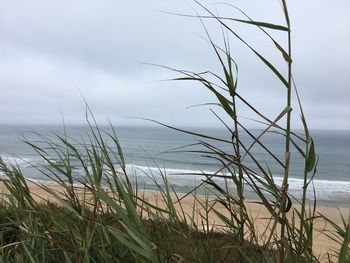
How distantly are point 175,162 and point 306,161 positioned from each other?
28.8 meters

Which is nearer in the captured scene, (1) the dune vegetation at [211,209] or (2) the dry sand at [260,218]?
(1) the dune vegetation at [211,209]

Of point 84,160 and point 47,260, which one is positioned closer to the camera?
point 47,260

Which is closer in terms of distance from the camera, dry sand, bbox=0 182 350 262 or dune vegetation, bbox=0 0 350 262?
dune vegetation, bbox=0 0 350 262

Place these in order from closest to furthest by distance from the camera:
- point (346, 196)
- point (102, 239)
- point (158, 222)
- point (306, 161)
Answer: point (306, 161)
point (102, 239)
point (158, 222)
point (346, 196)

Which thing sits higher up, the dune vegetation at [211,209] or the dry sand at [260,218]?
the dune vegetation at [211,209]

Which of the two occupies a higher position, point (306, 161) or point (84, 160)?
point (306, 161)

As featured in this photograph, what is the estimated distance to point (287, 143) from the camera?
117 cm

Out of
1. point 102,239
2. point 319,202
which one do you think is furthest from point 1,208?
point 319,202

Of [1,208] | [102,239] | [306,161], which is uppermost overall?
[306,161]

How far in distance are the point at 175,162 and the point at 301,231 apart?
2860 centimetres

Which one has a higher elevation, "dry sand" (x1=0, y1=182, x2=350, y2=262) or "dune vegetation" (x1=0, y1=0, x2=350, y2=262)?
"dune vegetation" (x1=0, y1=0, x2=350, y2=262)

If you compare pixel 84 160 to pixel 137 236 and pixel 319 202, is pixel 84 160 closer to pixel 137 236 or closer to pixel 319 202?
pixel 137 236

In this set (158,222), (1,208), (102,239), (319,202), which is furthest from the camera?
(319,202)

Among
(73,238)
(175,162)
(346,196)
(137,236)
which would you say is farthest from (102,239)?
(175,162)
